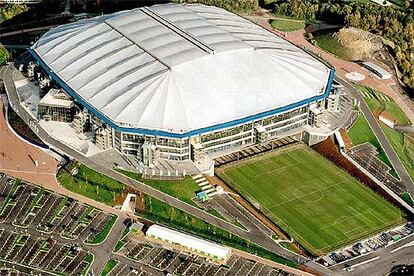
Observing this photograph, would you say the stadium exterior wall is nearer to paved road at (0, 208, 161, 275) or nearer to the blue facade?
the blue facade

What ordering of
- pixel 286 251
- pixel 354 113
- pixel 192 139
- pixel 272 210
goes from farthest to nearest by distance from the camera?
pixel 354 113, pixel 192 139, pixel 272 210, pixel 286 251

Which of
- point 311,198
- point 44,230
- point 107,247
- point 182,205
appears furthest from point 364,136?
point 44,230

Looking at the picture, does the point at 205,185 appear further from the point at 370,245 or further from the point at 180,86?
the point at 370,245

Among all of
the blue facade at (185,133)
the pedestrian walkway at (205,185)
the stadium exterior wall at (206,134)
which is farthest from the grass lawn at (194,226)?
the blue facade at (185,133)

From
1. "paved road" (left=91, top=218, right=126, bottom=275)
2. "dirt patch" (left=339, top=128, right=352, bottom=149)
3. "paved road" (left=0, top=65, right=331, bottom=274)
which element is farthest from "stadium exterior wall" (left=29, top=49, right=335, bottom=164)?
"paved road" (left=91, top=218, right=126, bottom=275)

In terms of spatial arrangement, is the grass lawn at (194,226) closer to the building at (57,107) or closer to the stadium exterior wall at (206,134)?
the stadium exterior wall at (206,134)

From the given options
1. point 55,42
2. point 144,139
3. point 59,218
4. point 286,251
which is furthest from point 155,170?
point 55,42

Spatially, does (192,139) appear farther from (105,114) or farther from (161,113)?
(105,114)
